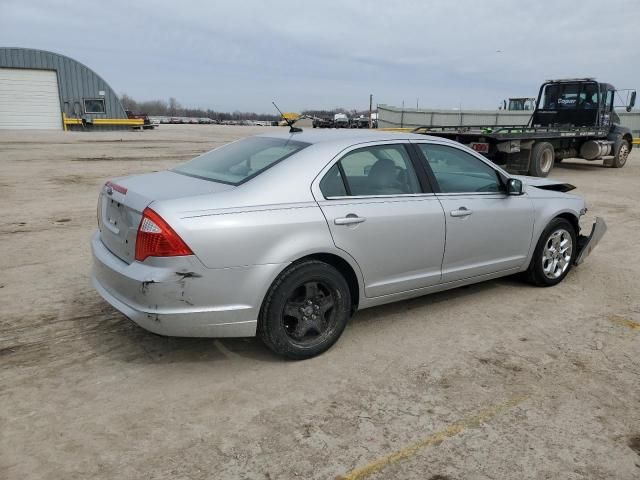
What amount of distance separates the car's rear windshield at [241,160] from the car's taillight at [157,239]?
0.64 meters

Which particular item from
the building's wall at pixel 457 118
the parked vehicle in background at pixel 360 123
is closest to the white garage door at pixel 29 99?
the building's wall at pixel 457 118

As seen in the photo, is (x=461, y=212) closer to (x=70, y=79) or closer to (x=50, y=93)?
(x=50, y=93)

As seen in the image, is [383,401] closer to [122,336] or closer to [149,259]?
[149,259]

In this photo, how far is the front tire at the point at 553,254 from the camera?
4996 mm

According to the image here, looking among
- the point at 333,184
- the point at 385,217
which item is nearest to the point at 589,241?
the point at 385,217

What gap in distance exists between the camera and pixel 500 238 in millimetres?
4562

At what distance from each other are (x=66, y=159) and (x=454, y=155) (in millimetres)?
15275

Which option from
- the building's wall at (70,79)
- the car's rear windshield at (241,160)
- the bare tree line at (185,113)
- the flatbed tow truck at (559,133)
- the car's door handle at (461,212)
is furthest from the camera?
the bare tree line at (185,113)

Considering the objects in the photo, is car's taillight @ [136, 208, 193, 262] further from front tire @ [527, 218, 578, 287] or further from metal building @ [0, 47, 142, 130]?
metal building @ [0, 47, 142, 130]

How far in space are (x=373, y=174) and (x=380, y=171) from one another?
81 millimetres

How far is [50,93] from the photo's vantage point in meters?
37.4

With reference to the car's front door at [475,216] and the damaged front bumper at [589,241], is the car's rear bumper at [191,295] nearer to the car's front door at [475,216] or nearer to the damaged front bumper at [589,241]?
the car's front door at [475,216]

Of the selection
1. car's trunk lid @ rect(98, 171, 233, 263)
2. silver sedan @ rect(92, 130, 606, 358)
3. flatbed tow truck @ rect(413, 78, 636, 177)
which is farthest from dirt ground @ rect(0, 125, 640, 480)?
flatbed tow truck @ rect(413, 78, 636, 177)

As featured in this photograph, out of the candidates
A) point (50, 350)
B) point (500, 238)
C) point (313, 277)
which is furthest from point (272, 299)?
point (500, 238)
